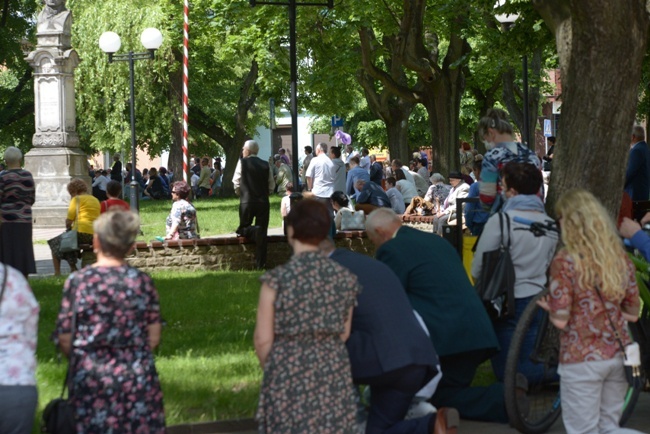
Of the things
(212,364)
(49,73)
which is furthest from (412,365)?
(49,73)

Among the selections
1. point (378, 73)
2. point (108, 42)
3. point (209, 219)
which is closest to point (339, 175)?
point (108, 42)

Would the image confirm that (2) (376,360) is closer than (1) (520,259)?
Yes

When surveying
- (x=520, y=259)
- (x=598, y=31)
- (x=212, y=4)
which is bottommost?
(x=520, y=259)

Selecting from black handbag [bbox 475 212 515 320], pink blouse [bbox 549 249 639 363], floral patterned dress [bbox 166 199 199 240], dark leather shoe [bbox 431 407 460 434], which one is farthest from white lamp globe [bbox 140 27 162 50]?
pink blouse [bbox 549 249 639 363]

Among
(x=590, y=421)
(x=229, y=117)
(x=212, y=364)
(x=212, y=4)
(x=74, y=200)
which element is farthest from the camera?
(x=229, y=117)

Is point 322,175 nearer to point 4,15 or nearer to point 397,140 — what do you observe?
point 397,140

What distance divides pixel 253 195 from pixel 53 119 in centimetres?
1615

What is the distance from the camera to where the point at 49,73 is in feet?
112

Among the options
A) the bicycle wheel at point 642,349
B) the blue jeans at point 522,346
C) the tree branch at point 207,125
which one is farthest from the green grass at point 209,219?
the bicycle wheel at point 642,349

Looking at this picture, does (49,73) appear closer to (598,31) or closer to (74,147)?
(74,147)

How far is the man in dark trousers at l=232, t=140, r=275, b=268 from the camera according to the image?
62.7 feet

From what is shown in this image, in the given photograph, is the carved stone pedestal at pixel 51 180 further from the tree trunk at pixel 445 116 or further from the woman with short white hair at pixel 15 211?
the woman with short white hair at pixel 15 211

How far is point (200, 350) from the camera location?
11125 millimetres

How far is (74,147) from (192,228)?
54.3 ft
